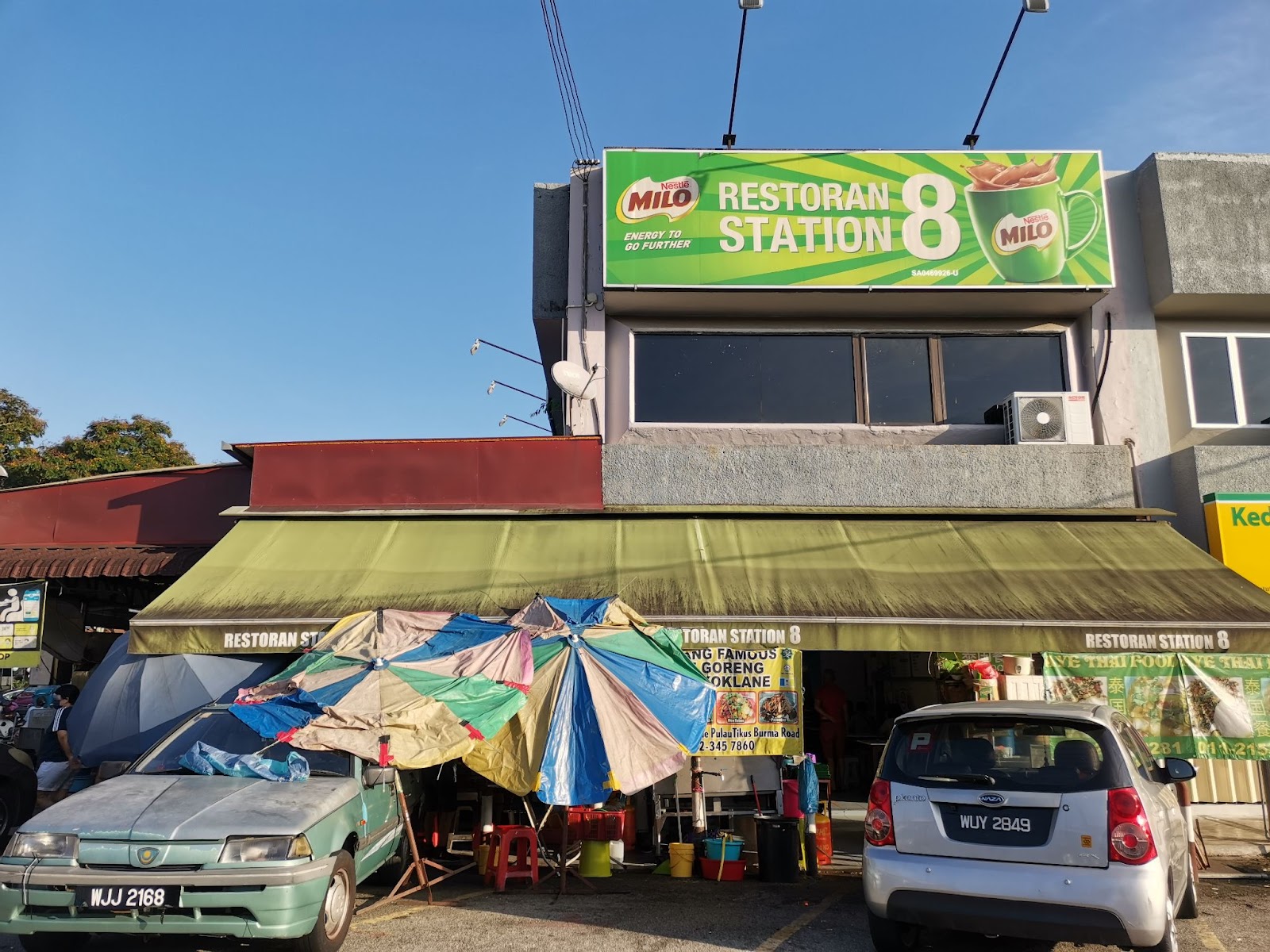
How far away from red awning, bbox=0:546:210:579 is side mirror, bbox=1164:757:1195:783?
1141 centimetres

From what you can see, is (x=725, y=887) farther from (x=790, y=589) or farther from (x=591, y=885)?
(x=790, y=589)

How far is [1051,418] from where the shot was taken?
40.8 ft

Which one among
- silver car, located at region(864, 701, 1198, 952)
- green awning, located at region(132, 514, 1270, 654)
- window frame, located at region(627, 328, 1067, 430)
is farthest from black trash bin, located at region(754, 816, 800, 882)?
window frame, located at region(627, 328, 1067, 430)

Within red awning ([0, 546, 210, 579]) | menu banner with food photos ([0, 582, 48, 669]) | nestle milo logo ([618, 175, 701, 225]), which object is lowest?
menu banner with food photos ([0, 582, 48, 669])

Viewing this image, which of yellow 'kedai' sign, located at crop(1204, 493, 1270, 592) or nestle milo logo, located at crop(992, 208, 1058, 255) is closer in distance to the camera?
yellow 'kedai' sign, located at crop(1204, 493, 1270, 592)

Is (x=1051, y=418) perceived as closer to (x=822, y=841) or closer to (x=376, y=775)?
(x=822, y=841)

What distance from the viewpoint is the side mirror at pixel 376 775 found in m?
7.29

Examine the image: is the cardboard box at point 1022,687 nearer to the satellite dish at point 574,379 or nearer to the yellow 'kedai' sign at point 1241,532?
the yellow 'kedai' sign at point 1241,532

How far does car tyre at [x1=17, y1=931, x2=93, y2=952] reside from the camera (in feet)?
19.6

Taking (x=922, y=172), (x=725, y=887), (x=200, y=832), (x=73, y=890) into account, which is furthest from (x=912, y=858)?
(x=922, y=172)

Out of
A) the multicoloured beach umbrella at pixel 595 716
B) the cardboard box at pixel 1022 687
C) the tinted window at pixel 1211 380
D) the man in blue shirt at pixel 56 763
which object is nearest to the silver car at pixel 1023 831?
the multicoloured beach umbrella at pixel 595 716

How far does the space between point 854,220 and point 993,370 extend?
9.57ft

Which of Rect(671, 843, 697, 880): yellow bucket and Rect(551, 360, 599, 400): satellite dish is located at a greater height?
Rect(551, 360, 599, 400): satellite dish

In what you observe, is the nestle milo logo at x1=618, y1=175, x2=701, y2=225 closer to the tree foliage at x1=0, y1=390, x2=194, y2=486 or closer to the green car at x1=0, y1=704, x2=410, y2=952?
the green car at x1=0, y1=704, x2=410, y2=952
